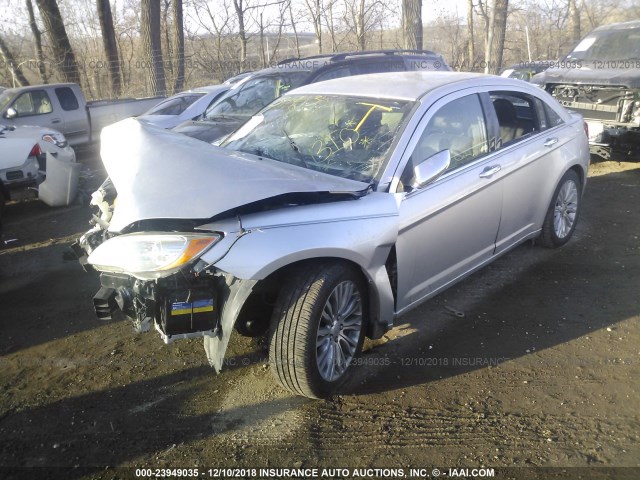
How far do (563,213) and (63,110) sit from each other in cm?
1071

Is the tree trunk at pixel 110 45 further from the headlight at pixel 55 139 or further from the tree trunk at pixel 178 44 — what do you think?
the headlight at pixel 55 139

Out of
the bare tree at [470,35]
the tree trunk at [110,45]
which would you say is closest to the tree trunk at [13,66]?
the tree trunk at [110,45]

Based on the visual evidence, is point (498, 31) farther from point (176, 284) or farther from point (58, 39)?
point (176, 284)

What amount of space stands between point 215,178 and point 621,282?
3614 mm

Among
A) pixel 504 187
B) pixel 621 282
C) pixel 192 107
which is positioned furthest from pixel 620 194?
pixel 192 107

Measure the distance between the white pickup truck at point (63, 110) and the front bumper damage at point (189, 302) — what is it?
9.66 meters

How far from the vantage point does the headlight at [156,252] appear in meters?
2.78

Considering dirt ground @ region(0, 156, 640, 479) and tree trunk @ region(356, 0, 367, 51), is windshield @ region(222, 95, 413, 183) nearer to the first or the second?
dirt ground @ region(0, 156, 640, 479)

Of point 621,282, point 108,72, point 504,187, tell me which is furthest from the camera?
point 108,72

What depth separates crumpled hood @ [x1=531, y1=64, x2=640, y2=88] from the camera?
7.76 metres

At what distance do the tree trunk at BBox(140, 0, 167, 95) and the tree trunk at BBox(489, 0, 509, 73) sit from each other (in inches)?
424

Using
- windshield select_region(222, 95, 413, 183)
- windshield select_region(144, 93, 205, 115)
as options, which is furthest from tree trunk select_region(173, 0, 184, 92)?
windshield select_region(222, 95, 413, 183)

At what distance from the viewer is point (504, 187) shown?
4.18 metres

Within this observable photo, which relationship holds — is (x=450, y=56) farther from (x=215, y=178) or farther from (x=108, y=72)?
(x=215, y=178)
